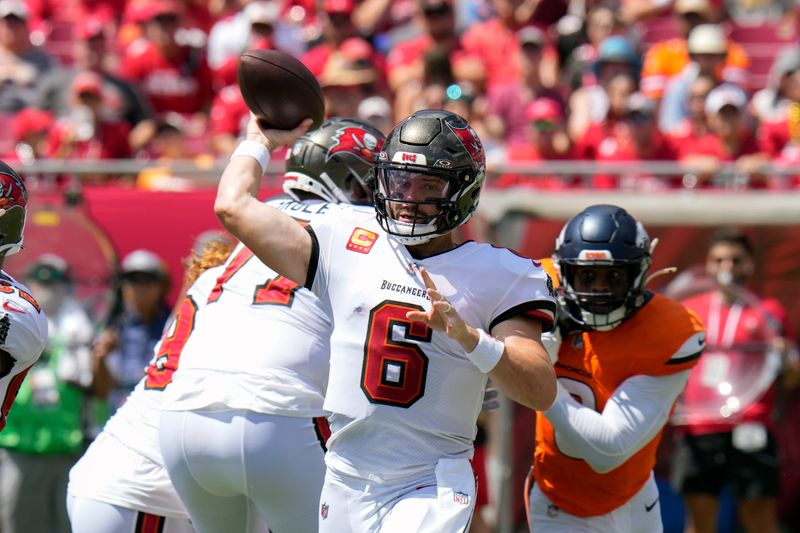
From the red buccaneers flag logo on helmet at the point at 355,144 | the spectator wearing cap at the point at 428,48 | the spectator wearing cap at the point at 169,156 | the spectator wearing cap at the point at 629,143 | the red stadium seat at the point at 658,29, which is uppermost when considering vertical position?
the red stadium seat at the point at 658,29

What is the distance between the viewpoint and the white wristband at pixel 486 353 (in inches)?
128

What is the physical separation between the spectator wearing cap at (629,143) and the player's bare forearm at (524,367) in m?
4.52

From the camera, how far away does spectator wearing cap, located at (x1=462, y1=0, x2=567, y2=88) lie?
9812mm

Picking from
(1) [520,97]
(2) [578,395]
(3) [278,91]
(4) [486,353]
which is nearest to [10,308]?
(3) [278,91]

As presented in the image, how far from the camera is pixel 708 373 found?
22.6 ft

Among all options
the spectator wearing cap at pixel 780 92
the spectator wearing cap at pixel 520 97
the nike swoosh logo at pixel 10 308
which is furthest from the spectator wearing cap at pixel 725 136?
the nike swoosh logo at pixel 10 308

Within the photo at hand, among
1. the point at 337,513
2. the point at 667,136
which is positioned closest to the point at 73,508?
the point at 337,513

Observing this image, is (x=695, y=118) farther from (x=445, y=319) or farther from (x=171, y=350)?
(x=445, y=319)

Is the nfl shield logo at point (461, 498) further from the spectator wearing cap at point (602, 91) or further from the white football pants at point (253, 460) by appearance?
the spectator wearing cap at point (602, 91)

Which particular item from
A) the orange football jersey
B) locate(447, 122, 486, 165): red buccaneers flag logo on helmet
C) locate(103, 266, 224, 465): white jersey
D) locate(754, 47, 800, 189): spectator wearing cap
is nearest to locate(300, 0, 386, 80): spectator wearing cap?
locate(754, 47, 800, 189): spectator wearing cap

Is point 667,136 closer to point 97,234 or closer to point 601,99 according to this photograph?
point 601,99

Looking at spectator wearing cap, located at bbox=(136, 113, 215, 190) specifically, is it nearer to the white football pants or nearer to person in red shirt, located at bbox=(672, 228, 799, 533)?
person in red shirt, located at bbox=(672, 228, 799, 533)

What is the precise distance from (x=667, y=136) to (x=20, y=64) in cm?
520

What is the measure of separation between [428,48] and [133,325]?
3.17 m
